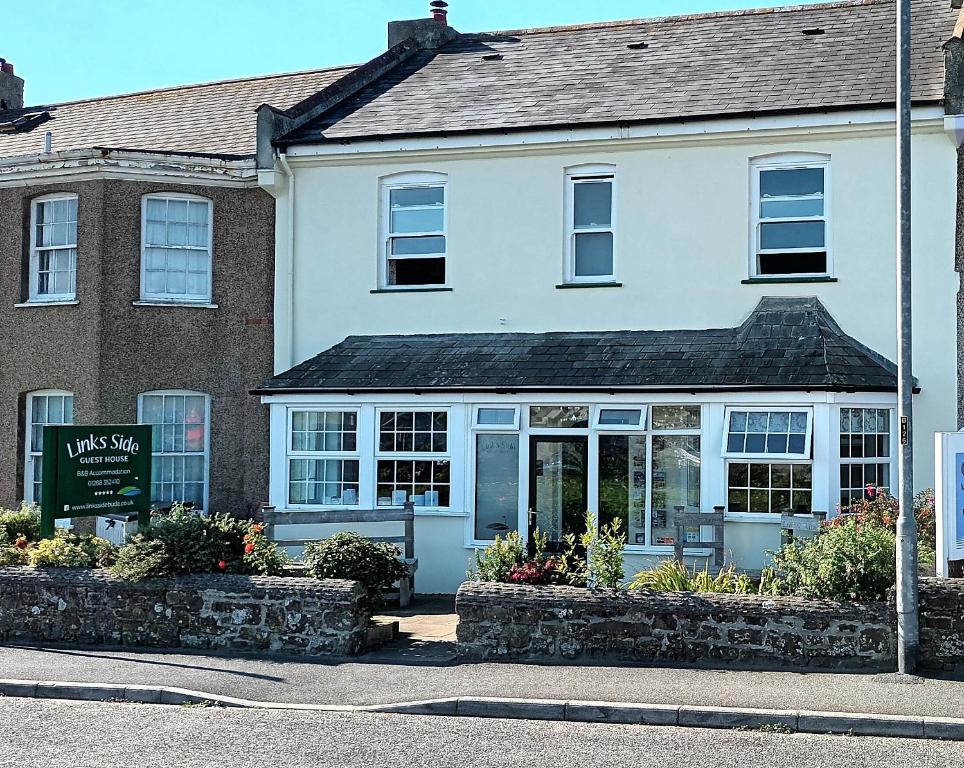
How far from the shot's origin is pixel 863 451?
15.3 m

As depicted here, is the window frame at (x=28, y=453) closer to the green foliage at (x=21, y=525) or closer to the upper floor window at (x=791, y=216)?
the green foliage at (x=21, y=525)

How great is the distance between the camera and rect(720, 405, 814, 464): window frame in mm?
14891

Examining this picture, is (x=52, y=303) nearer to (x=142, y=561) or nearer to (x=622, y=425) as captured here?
(x=142, y=561)

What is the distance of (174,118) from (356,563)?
38.8 feet

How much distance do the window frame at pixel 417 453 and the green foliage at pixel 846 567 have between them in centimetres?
613

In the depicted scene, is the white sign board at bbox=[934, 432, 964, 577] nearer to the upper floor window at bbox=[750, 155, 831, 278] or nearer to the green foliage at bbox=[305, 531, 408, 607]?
the green foliage at bbox=[305, 531, 408, 607]

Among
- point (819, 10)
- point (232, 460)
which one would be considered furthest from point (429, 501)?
point (819, 10)

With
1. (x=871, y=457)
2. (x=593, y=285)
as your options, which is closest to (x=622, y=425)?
(x=593, y=285)

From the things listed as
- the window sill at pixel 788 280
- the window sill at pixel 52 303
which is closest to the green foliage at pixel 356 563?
the window sill at pixel 788 280

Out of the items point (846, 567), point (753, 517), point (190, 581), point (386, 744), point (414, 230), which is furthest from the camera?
point (414, 230)

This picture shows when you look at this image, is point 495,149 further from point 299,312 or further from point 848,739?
point 848,739

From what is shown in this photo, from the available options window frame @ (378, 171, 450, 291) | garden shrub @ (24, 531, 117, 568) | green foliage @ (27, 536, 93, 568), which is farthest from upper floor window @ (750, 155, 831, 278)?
green foliage @ (27, 536, 93, 568)

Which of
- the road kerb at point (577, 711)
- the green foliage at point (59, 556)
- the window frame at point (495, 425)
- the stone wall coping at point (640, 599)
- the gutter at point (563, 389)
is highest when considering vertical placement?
the gutter at point (563, 389)

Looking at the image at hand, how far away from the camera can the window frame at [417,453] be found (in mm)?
16766
